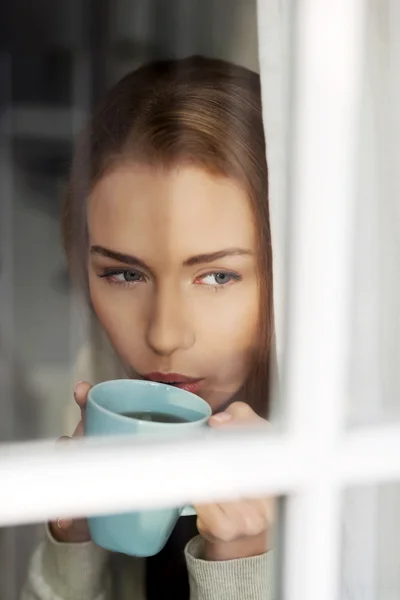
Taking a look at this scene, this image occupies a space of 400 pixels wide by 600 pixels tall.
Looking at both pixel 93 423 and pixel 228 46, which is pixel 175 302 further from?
pixel 228 46

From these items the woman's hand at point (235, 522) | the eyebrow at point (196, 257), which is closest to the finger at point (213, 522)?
the woman's hand at point (235, 522)

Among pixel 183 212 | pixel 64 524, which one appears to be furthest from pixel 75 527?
pixel 183 212

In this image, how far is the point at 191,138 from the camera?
807 mm

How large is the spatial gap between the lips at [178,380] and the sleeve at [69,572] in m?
0.19

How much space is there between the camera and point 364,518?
0.79m

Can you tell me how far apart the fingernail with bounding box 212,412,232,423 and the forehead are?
0.59 ft

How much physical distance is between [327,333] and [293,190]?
0.44 ft

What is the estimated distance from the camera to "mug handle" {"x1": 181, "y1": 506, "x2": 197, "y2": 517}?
74cm

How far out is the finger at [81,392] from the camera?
794mm

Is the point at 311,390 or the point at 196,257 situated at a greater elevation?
the point at 196,257

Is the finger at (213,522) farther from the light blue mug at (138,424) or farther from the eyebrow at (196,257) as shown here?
the eyebrow at (196,257)

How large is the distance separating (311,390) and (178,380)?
19 cm

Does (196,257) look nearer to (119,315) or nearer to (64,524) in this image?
(119,315)

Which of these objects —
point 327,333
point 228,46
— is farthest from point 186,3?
point 327,333
